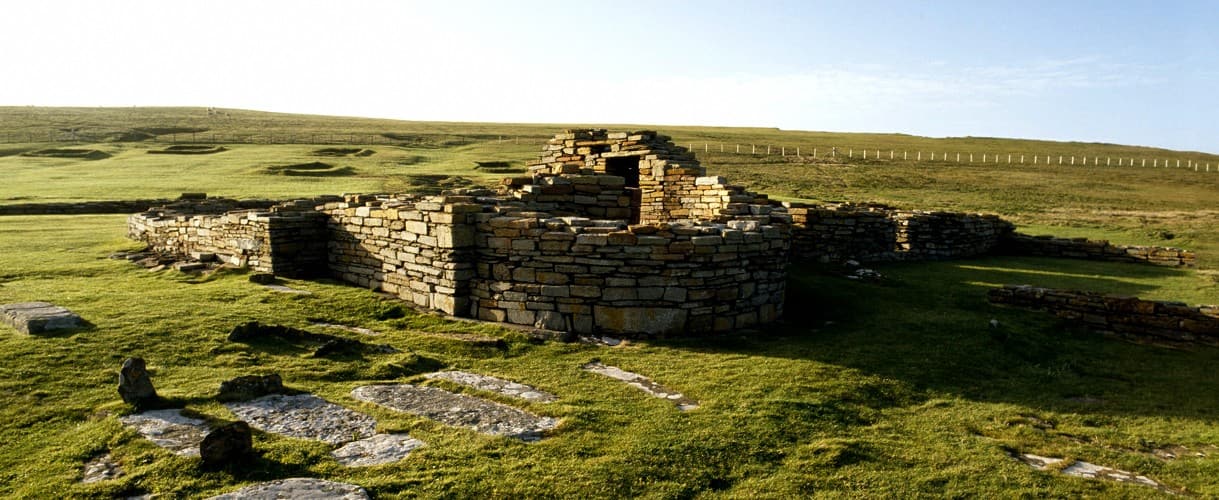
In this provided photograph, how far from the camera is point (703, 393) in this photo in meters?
8.13

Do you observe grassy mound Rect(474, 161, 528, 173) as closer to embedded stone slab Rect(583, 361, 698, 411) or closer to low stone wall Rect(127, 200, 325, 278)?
low stone wall Rect(127, 200, 325, 278)

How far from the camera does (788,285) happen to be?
1429cm

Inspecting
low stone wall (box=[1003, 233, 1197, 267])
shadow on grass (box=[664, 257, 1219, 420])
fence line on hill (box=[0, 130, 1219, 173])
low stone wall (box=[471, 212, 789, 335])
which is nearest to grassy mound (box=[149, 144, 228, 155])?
fence line on hill (box=[0, 130, 1219, 173])

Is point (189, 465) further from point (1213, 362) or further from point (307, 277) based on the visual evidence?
point (1213, 362)

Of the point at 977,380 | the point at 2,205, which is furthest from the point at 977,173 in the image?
the point at 2,205

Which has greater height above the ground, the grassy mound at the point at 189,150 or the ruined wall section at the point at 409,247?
the grassy mound at the point at 189,150

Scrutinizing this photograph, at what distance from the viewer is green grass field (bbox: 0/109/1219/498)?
591 centimetres

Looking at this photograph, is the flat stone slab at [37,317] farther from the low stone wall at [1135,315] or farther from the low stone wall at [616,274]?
the low stone wall at [1135,315]

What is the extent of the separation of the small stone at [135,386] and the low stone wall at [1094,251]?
23306 mm

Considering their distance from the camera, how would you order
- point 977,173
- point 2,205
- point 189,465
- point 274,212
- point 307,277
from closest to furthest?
1. point 189,465
2. point 307,277
3. point 274,212
4. point 2,205
5. point 977,173

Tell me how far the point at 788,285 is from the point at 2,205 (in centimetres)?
2785

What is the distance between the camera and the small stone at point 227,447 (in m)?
5.70

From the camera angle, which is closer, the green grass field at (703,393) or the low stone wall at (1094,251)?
the green grass field at (703,393)

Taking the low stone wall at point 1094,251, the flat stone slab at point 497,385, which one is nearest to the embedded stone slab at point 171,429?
Answer: the flat stone slab at point 497,385
